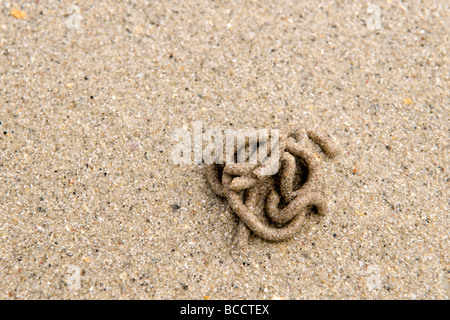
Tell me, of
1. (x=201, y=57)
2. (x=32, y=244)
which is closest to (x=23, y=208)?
(x=32, y=244)

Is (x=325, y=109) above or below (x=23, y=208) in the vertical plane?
above

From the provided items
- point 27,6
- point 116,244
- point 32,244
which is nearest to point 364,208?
point 116,244

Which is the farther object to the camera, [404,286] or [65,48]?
[65,48]

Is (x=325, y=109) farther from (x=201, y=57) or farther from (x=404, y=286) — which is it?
(x=404, y=286)

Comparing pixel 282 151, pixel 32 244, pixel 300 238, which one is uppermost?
pixel 282 151

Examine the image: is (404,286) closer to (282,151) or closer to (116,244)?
(282,151)
